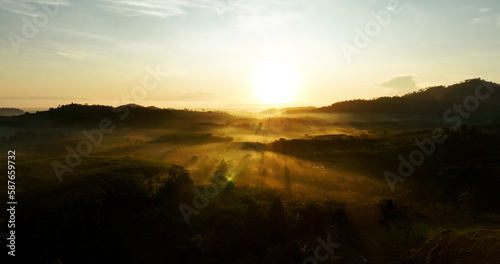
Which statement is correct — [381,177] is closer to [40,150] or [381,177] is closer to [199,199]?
[199,199]

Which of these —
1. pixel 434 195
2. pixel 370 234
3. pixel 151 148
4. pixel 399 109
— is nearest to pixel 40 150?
pixel 151 148

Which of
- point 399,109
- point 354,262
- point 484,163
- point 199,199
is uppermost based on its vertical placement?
point 399,109

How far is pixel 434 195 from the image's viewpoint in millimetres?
35938

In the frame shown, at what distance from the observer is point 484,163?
4200 centimetres

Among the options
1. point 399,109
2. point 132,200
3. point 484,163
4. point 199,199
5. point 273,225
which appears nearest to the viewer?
point 273,225

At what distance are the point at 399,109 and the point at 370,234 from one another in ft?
478

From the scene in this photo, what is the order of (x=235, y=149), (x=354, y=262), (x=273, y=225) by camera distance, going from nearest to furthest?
1. (x=354, y=262)
2. (x=273, y=225)
3. (x=235, y=149)

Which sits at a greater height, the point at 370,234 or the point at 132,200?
the point at 132,200

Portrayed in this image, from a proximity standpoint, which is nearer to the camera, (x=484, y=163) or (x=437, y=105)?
(x=484, y=163)

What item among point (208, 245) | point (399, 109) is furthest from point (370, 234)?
point (399, 109)

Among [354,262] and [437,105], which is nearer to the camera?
[354,262]

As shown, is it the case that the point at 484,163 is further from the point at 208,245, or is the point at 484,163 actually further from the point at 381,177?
the point at 208,245

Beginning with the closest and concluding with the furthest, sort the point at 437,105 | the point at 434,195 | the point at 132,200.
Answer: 1. the point at 132,200
2. the point at 434,195
3. the point at 437,105

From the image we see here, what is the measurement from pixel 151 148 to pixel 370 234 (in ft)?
185
